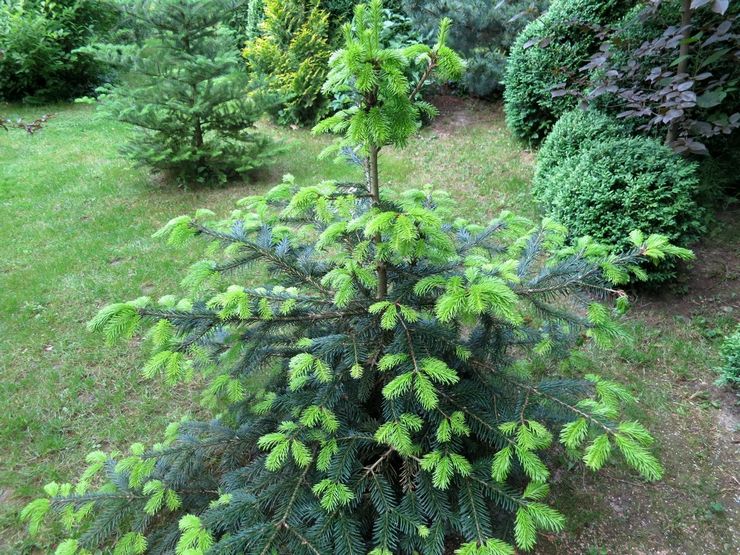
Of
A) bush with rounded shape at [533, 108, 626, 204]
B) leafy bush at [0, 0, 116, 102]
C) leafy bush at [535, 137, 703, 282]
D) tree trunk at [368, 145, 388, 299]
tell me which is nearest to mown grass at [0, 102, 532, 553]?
bush with rounded shape at [533, 108, 626, 204]

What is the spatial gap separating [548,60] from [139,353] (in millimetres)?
5401

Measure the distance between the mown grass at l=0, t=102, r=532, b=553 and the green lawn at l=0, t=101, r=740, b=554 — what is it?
0.05ft

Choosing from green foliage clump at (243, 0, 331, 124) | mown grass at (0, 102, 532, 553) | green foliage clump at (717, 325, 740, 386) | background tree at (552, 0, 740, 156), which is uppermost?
background tree at (552, 0, 740, 156)

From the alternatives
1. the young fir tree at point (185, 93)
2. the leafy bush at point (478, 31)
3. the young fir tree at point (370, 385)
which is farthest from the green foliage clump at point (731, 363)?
the leafy bush at point (478, 31)

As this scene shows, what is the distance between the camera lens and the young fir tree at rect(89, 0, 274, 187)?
5.20 m

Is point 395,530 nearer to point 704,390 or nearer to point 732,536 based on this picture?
point 732,536

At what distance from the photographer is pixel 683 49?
3762 mm

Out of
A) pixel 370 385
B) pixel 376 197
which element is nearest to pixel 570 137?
pixel 376 197

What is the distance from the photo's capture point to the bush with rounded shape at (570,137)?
4344 mm

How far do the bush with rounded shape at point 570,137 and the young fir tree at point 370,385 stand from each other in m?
2.47

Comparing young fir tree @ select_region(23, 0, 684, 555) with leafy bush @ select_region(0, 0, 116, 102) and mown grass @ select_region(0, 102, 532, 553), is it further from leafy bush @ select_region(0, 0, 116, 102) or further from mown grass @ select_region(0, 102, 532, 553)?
leafy bush @ select_region(0, 0, 116, 102)

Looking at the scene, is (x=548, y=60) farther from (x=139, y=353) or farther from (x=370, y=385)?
(x=139, y=353)

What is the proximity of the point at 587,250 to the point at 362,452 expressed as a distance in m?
1.31

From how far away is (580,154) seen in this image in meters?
4.27
